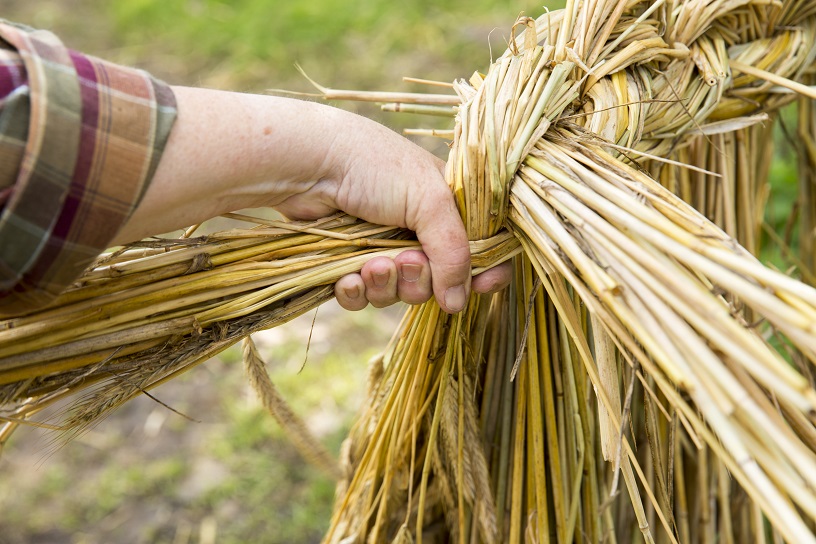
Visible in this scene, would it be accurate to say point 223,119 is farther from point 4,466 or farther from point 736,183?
point 4,466

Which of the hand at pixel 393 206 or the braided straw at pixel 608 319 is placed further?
the hand at pixel 393 206

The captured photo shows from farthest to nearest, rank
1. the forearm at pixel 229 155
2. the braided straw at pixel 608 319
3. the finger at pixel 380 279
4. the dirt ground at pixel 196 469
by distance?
the dirt ground at pixel 196 469, the finger at pixel 380 279, the forearm at pixel 229 155, the braided straw at pixel 608 319

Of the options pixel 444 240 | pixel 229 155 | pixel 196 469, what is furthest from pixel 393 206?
pixel 196 469

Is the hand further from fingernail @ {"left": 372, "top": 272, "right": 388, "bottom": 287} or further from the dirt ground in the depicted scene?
the dirt ground

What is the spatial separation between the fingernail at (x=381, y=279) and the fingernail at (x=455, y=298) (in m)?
0.07

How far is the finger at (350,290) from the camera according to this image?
2.85 ft

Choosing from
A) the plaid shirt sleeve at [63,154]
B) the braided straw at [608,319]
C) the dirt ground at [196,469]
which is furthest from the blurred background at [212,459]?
the plaid shirt sleeve at [63,154]

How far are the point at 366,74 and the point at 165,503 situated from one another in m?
2.15

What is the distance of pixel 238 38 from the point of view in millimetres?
3732

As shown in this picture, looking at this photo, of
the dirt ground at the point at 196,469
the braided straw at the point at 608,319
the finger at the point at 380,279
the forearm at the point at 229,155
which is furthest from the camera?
the dirt ground at the point at 196,469

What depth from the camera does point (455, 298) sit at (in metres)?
0.88

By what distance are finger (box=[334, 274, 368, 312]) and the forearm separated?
12cm

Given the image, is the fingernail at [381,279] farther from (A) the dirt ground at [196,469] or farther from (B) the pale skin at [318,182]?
(A) the dirt ground at [196,469]

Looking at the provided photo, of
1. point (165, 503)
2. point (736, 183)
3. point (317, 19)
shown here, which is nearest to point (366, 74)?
point (317, 19)
